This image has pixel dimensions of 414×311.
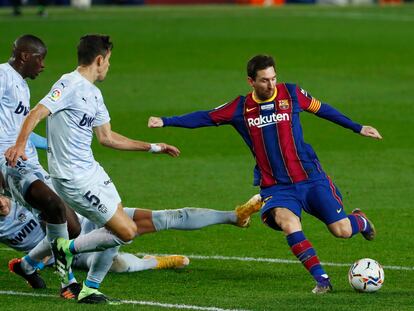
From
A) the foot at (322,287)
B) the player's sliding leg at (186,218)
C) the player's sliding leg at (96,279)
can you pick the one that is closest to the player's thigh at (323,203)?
the player's sliding leg at (186,218)

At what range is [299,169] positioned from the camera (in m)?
10.4

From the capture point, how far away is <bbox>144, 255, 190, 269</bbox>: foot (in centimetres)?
1084

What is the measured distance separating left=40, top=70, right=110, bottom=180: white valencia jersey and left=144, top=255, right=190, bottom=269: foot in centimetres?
185

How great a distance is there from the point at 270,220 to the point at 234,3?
4019 centimetres

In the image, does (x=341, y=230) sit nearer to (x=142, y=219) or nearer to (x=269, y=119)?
(x=269, y=119)

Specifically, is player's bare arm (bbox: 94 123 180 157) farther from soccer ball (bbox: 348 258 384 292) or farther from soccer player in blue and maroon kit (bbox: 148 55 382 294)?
soccer ball (bbox: 348 258 384 292)

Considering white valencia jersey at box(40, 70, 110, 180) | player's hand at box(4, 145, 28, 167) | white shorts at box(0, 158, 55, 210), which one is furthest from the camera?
white shorts at box(0, 158, 55, 210)

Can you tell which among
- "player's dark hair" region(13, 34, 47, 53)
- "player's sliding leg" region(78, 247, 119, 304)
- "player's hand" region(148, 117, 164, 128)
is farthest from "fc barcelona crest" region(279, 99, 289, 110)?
"player's dark hair" region(13, 34, 47, 53)

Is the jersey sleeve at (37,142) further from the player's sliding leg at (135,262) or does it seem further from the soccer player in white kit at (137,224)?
the player's sliding leg at (135,262)

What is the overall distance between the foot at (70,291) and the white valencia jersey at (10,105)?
4.62ft

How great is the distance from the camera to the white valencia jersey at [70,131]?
9.18 meters

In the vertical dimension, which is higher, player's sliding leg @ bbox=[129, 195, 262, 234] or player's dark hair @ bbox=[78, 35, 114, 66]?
player's dark hair @ bbox=[78, 35, 114, 66]

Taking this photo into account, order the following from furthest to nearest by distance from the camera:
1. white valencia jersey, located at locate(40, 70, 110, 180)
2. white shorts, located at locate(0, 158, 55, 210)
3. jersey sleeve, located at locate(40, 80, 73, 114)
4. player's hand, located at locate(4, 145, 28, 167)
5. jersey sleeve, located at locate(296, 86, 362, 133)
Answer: jersey sleeve, located at locate(296, 86, 362, 133) → white shorts, located at locate(0, 158, 55, 210) → white valencia jersey, located at locate(40, 70, 110, 180) → jersey sleeve, located at locate(40, 80, 73, 114) → player's hand, located at locate(4, 145, 28, 167)

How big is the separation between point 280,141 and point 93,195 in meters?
1.96
